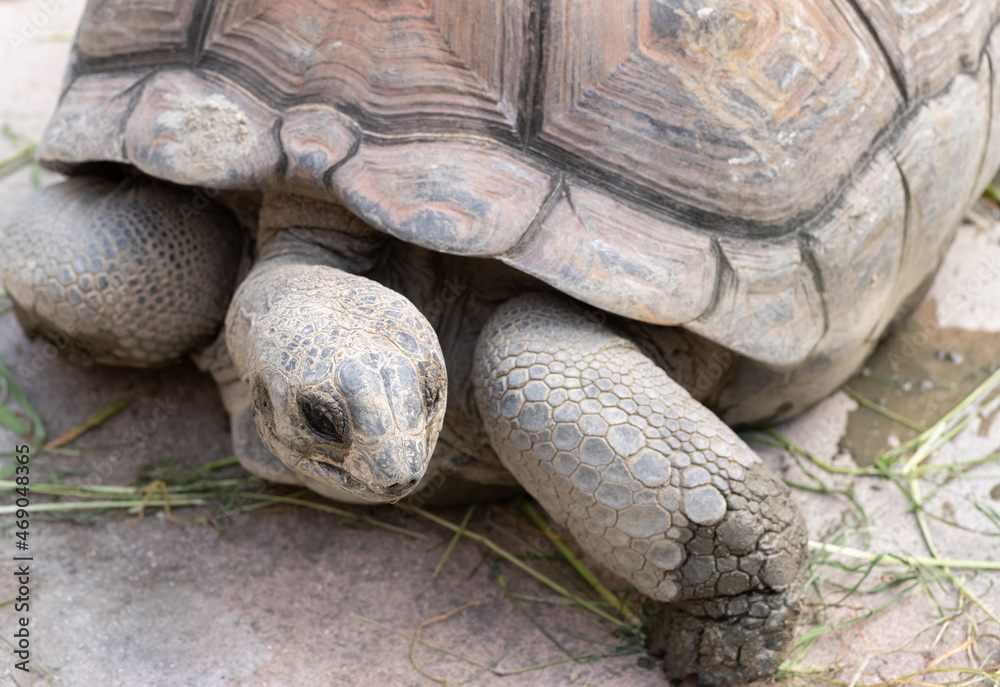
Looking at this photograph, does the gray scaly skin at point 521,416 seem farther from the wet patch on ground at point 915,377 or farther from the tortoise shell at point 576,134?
the wet patch on ground at point 915,377

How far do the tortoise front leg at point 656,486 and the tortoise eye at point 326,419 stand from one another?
51 centimetres

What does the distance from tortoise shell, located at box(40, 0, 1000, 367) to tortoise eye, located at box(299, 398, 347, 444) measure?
1.89 feet

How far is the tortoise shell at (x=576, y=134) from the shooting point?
7.99ft

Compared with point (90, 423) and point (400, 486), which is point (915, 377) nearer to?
point (400, 486)

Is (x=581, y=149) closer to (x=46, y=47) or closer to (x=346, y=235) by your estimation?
(x=346, y=235)

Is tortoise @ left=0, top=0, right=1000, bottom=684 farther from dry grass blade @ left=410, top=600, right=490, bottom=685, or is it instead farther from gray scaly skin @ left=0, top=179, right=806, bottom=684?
dry grass blade @ left=410, top=600, right=490, bottom=685

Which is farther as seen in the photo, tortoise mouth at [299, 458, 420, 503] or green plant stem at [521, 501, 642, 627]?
green plant stem at [521, 501, 642, 627]

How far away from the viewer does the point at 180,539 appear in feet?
9.61

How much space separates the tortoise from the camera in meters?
2.30

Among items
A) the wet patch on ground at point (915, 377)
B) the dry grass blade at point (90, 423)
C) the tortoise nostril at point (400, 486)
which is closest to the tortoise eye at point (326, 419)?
the tortoise nostril at point (400, 486)

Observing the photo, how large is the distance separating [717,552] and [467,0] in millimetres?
1594

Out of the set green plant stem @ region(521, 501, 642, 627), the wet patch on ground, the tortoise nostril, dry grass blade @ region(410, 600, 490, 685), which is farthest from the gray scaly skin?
the wet patch on ground

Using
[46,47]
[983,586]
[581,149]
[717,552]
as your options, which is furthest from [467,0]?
[46,47]

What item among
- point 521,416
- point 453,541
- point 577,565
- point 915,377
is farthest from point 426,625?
point 915,377
